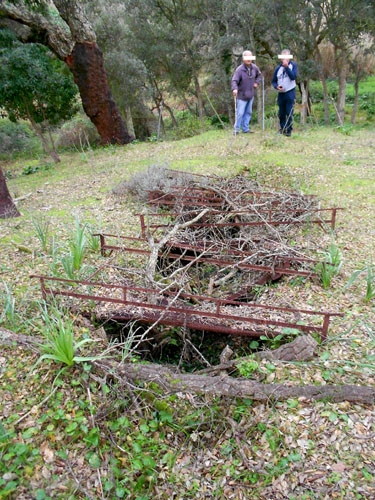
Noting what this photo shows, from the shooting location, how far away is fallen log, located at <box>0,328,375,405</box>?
6.51 feet

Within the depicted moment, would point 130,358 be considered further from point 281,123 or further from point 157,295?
point 281,123

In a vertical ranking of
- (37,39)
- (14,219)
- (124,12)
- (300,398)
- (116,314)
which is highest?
(124,12)

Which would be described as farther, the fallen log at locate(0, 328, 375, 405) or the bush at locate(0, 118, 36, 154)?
the bush at locate(0, 118, 36, 154)

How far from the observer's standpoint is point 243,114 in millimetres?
7926

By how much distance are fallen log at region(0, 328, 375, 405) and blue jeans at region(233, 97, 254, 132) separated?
21.1 ft

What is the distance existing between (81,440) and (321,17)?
11.9 meters

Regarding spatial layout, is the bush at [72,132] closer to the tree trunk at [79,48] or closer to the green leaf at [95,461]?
the tree trunk at [79,48]

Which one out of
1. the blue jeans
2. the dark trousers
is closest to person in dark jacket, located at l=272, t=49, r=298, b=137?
the dark trousers

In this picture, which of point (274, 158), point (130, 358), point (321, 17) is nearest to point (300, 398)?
point (130, 358)

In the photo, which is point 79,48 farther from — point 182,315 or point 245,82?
point 182,315

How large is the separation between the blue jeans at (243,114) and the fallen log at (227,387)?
6.43m

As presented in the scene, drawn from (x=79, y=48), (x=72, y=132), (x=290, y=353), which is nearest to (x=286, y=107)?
(x=79, y=48)

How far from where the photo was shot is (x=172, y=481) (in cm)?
178

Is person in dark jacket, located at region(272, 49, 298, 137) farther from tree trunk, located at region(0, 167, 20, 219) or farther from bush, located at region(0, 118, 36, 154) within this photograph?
bush, located at region(0, 118, 36, 154)
